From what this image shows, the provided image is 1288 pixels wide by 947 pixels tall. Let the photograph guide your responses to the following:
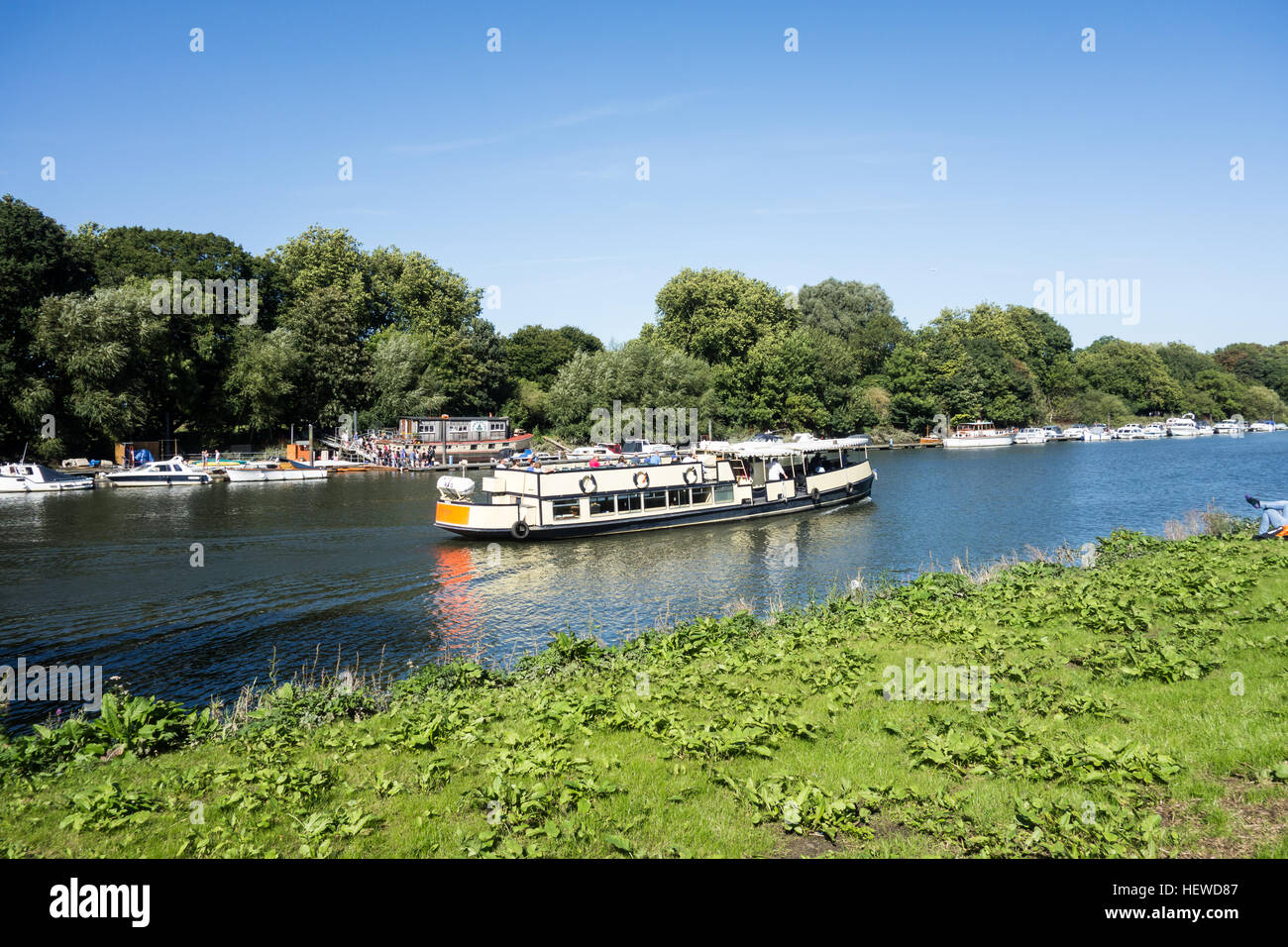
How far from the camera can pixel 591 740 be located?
439 inches

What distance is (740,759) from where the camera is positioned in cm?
1032

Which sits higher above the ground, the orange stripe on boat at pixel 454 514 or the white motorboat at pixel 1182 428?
the white motorboat at pixel 1182 428

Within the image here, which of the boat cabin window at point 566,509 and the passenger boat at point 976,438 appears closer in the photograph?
the boat cabin window at point 566,509

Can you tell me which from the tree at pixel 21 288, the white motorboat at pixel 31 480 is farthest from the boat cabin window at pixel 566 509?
the tree at pixel 21 288

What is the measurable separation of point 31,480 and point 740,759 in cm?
7026

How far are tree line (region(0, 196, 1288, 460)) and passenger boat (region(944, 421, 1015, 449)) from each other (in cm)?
362

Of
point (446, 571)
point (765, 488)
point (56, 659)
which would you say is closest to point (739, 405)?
point (765, 488)

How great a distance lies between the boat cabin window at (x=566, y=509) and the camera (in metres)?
42.3

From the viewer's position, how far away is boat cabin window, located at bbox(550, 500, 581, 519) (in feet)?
139

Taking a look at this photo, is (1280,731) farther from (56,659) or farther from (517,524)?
(517,524)

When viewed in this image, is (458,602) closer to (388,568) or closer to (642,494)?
(388,568)

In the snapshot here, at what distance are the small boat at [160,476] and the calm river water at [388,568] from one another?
9.96 feet

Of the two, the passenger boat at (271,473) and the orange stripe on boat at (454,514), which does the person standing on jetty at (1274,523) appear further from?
the passenger boat at (271,473)
